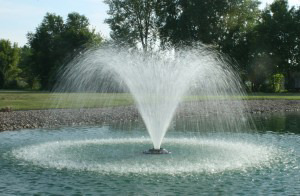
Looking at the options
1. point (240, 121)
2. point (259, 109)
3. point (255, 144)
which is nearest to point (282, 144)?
point (255, 144)

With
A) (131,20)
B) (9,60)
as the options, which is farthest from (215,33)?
(9,60)

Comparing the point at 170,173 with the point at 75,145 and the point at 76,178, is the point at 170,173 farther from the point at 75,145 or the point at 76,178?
the point at 75,145

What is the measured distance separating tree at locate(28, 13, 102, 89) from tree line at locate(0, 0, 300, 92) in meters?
0.19

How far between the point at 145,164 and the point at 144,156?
1.53m

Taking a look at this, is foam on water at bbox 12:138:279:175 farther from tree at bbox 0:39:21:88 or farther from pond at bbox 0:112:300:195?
tree at bbox 0:39:21:88

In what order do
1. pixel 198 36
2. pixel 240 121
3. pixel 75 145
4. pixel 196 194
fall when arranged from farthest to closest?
1. pixel 198 36
2. pixel 240 121
3. pixel 75 145
4. pixel 196 194

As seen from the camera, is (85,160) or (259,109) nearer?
(85,160)

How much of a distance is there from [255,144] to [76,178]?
1008cm

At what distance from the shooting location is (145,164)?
1436 cm

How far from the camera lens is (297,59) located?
7356 centimetres

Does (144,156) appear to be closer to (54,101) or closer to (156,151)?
(156,151)

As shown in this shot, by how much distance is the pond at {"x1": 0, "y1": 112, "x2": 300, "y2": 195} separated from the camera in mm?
11461

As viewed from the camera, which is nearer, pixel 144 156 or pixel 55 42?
pixel 144 156

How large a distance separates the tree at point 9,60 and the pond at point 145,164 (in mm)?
88092
